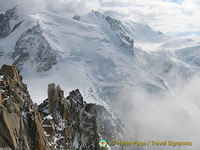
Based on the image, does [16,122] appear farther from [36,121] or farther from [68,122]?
[68,122]

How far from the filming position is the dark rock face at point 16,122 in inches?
893

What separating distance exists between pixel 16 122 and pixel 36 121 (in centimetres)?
353

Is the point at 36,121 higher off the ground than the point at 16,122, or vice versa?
the point at 36,121

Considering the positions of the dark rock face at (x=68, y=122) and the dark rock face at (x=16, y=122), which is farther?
the dark rock face at (x=68, y=122)

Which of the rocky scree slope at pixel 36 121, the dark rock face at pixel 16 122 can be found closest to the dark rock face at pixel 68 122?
the rocky scree slope at pixel 36 121

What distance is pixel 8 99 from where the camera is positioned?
2516 cm

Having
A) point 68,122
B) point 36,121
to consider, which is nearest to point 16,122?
point 36,121

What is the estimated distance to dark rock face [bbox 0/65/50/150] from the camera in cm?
2267

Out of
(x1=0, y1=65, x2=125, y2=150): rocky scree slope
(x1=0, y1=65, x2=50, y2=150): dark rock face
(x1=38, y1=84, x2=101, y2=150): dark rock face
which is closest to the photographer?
(x1=0, y1=65, x2=50, y2=150): dark rock face

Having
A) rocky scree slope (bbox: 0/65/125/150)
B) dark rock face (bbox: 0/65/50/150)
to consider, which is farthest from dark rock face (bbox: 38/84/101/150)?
dark rock face (bbox: 0/65/50/150)

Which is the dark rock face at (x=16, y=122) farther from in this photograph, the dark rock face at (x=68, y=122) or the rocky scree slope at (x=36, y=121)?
the dark rock face at (x=68, y=122)

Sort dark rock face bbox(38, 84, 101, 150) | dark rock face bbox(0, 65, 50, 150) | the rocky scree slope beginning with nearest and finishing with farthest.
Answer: dark rock face bbox(0, 65, 50, 150) < the rocky scree slope < dark rock face bbox(38, 84, 101, 150)

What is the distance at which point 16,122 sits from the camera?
25297 mm

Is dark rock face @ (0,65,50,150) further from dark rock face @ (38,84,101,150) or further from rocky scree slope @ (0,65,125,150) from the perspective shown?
dark rock face @ (38,84,101,150)
